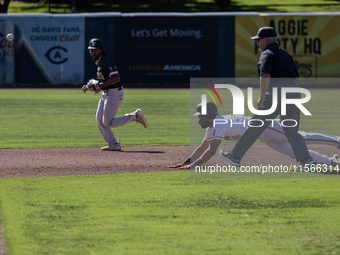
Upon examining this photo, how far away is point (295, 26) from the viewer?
27.7 m

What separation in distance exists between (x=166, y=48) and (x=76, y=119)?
12.5 m

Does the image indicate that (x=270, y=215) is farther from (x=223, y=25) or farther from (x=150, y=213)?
(x=223, y=25)

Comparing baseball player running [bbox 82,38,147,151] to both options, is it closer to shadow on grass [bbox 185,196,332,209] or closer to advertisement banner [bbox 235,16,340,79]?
shadow on grass [bbox 185,196,332,209]

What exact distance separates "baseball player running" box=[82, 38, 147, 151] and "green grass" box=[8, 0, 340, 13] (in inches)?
1769

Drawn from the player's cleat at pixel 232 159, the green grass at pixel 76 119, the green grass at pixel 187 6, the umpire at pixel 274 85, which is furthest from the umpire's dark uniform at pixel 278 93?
the green grass at pixel 187 6

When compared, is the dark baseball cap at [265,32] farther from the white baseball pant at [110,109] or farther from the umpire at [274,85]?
the white baseball pant at [110,109]

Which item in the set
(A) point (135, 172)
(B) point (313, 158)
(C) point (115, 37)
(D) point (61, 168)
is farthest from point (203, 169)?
(C) point (115, 37)

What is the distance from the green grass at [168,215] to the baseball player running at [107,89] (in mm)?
2460

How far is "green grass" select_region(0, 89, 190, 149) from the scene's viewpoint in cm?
1225

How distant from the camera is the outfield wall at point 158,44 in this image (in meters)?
27.6

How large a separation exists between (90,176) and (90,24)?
20356mm

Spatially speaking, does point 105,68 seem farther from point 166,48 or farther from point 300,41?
point 300,41

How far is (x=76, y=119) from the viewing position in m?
16.1

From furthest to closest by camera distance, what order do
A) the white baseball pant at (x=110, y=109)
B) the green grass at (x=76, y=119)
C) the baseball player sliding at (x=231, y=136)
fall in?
the green grass at (x=76, y=119) → the white baseball pant at (x=110, y=109) → the baseball player sliding at (x=231, y=136)
